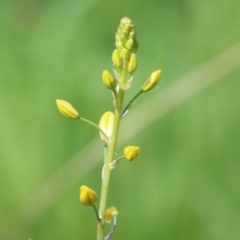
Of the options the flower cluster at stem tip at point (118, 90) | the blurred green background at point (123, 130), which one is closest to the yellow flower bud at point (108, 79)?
the flower cluster at stem tip at point (118, 90)

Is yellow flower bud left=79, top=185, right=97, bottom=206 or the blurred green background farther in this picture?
the blurred green background

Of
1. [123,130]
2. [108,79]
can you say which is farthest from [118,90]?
[123,130]

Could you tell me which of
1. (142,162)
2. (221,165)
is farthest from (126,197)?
(221,165)

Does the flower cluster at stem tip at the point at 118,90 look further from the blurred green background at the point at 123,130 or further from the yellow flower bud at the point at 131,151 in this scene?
the blurred green background at the point at 123,130

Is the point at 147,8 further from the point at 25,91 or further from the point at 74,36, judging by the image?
the point at 25,91

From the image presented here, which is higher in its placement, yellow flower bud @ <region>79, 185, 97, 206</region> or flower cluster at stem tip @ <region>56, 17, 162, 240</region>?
flower cluster at stem tip @ <region>56, 17, 162, 240</region>

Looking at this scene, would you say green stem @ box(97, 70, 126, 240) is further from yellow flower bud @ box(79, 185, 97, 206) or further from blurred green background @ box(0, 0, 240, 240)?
blurred green background @ box(0, 0, 240, 240)

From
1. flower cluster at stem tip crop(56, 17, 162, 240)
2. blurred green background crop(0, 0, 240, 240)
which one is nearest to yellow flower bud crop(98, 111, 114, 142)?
flower cluster at stem tip crop(56, 17, 162, 240)

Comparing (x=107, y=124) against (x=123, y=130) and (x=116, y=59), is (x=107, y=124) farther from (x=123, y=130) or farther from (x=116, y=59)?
(x=123, y=130)

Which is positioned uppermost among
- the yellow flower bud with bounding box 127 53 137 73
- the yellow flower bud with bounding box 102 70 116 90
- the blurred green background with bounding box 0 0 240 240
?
the yellow flower bud with bounding box 127 53 137 73
